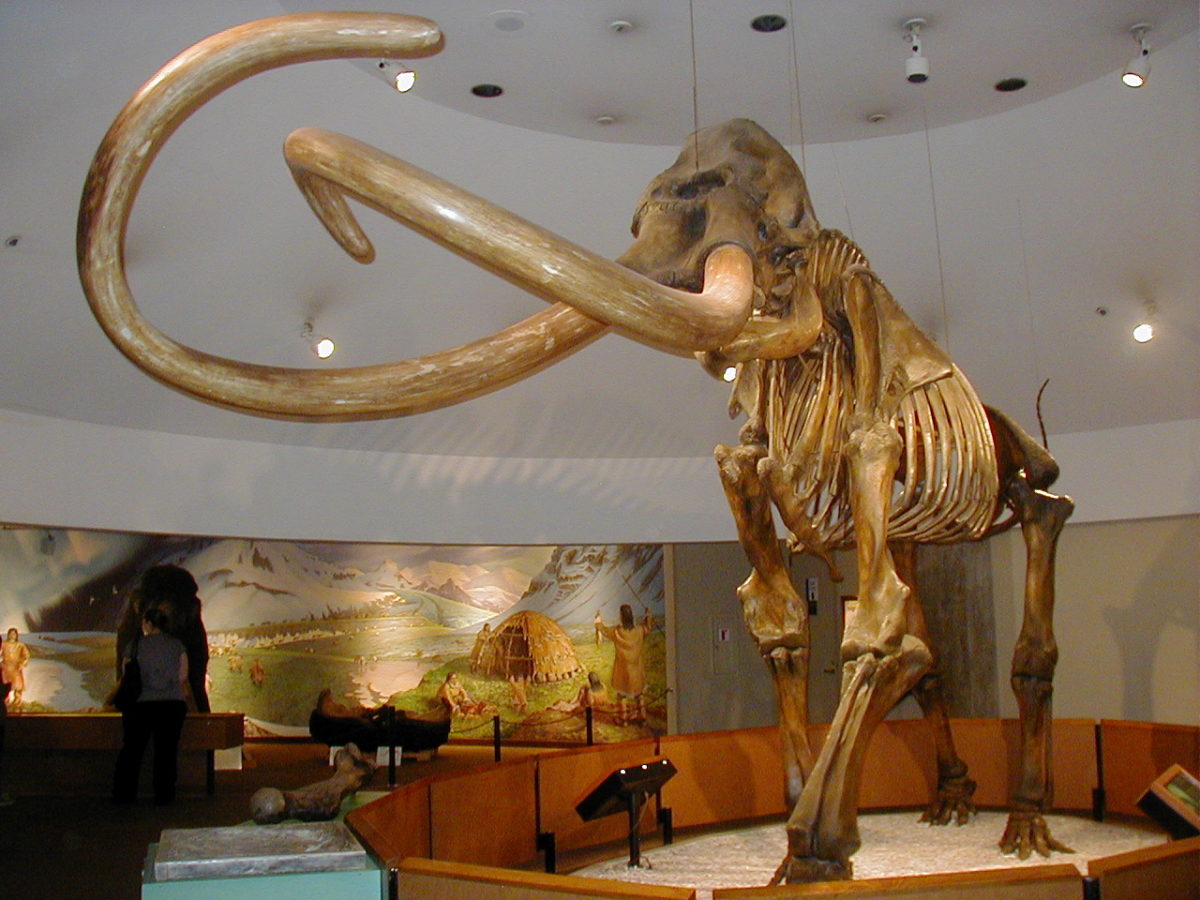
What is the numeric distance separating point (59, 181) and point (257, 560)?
4270mm

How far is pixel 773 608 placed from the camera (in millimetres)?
5297

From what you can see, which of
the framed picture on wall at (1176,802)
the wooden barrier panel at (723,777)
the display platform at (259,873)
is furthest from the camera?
the wooden barrier panel at (723,777)

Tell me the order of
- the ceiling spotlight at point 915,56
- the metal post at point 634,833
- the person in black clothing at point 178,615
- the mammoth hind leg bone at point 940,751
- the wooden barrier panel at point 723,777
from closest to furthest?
1. the metal post at point 634,833
2. the ceiling spotlight at point 915,56
3. the mammoth hind leg bone at point 940,751
4. the wooden barrier panel at point 723,777
5. the person in black clothing at point 178,615

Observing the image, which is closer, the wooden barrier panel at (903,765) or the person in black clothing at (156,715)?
the wooden barrier panel at (903,765)

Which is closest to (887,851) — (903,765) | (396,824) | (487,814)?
(903,765)

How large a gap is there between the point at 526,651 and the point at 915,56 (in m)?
6.81

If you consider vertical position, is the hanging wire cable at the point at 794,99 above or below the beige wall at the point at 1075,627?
above

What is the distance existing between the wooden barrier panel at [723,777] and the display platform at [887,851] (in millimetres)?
179

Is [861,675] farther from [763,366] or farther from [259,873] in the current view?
[259,873]

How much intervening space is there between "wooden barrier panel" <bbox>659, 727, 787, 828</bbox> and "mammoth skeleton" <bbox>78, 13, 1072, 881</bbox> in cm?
102

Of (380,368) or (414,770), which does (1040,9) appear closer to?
(380,368)

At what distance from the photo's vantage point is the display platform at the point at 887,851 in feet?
18.6

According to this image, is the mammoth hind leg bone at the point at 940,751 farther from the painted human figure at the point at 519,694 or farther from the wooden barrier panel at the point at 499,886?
the painted human figure at the point at 519,694

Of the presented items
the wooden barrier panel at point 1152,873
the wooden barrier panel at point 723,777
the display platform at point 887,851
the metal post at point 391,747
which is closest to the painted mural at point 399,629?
the metal post at point 391,747
